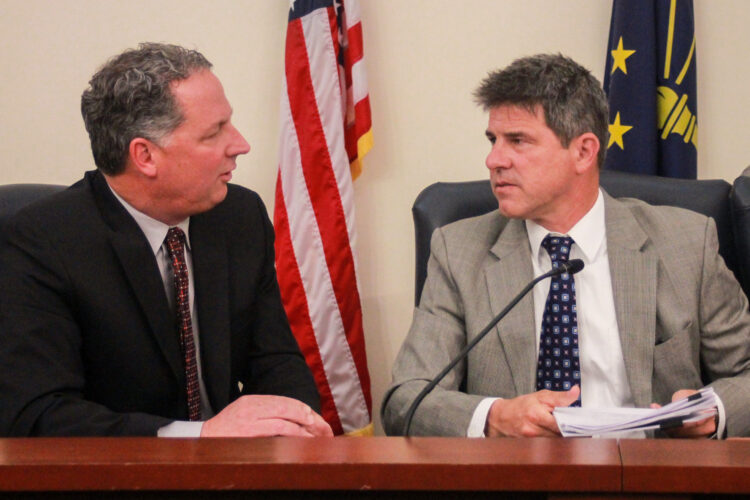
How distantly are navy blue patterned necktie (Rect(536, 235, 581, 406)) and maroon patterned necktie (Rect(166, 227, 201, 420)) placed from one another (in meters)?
0.72

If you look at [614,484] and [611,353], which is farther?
[611,353]

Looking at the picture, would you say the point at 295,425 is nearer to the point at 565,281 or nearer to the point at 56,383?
the point at 56,383

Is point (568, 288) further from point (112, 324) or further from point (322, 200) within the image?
point (322, 200)

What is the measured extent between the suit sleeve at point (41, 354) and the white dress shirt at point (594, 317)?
0.88m

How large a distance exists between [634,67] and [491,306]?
1.27m

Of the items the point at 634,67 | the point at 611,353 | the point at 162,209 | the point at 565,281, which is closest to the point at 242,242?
the point at 162,209

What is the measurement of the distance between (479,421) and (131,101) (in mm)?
929

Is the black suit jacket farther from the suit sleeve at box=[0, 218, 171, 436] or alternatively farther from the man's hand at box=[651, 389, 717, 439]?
the man's hand at box=[651, 389, 717, 439]

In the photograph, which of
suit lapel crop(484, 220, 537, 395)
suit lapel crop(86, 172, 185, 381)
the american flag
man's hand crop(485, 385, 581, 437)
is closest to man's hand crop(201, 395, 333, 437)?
suit lapel crop(86, 172, 185, 381)

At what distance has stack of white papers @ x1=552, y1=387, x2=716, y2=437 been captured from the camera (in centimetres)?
154

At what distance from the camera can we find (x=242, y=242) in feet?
6.69

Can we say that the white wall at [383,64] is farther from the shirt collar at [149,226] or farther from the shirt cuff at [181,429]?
the shirt cuff at [181,429]

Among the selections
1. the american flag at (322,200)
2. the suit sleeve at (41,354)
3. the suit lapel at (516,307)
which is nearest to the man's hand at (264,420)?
the suit sleeve at (41,354)

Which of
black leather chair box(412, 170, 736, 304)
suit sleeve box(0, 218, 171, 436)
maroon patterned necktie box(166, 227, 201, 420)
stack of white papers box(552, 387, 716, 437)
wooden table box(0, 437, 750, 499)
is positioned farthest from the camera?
black leather chair box(412, 170, 736, 304)
